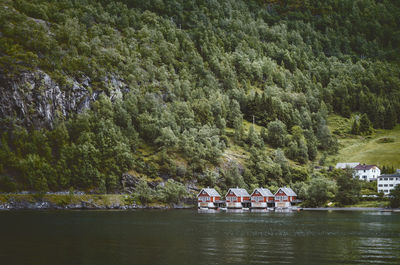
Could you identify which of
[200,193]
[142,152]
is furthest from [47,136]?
[200,193]

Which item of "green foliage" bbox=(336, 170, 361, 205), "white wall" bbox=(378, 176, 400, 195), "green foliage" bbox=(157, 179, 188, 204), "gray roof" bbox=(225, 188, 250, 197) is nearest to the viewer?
"green foliage" bbox=(336, 170, 361, 205)

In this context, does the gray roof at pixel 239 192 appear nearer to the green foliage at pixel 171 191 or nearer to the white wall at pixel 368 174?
the green foliage at pixel 171 191

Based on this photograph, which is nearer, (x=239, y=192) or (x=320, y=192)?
(x=320, y=192)

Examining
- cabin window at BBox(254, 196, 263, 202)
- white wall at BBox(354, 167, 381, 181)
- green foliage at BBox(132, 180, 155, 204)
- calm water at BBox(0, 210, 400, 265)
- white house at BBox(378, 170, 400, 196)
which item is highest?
white wall at BBox(354, 167, 381, 181)

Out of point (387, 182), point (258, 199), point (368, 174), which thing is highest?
point (368, 174)

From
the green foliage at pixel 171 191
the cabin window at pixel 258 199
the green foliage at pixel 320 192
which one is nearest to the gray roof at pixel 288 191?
the green foliage at pixel 320 192

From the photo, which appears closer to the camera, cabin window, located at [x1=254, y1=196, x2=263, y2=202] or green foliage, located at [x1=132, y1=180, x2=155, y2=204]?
green foliage, located at [x1=132, y1=180, x2=155, y2=204]

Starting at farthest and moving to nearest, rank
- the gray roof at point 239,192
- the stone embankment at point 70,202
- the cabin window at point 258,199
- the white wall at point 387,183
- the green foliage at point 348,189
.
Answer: the cabin window at point 258,199 → the gray roof at point 239,192 → the white wall at point 387,183 → the green foliage at point 348,189 → the stone embankment at point 70,202

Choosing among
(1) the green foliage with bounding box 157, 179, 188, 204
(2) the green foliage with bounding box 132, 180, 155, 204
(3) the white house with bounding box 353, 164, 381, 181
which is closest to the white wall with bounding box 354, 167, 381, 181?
(3) the white house with bounding box 353, 164, 381, 181

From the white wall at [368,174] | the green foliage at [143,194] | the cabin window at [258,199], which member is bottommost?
the cabin window at [258,199]

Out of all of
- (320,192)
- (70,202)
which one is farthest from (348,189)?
(70,202)

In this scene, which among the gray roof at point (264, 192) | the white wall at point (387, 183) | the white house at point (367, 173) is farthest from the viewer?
the white house at point (367, 173)

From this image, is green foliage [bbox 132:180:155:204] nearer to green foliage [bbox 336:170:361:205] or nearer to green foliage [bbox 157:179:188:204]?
green foliage [bbox 157:179:188:204]

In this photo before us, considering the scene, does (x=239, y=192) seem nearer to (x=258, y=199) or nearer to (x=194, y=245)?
(x=258, y=199)
